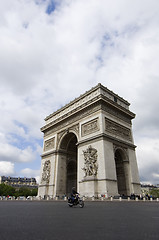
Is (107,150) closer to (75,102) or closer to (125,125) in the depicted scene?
(125,125)

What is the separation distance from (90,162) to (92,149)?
1384 millimetres

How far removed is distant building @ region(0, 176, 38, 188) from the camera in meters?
87.5

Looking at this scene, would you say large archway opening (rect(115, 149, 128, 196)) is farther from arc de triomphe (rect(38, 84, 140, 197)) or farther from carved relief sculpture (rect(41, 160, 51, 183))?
carved relief sculpture (rect(41, 160, 51, 183))

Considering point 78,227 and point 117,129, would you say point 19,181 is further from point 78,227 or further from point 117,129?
point 78,227

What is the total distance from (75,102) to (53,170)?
31.9 feet

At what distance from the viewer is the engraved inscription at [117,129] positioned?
19.4 meters

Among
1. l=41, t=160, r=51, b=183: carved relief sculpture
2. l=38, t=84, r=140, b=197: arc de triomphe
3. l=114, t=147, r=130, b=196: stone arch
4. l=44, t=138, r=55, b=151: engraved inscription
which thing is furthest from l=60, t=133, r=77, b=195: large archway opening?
l=114, t=147, r=130, b=196: stone arch

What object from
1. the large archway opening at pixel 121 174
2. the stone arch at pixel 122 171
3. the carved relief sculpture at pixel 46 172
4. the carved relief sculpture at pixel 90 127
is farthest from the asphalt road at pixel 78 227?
the carved relief sculpture at pixel 46 172

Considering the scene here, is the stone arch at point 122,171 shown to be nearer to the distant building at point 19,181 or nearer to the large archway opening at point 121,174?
the large archway opening at point 121,174

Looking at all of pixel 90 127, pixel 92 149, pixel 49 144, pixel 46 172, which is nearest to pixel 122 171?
pixel 92 149

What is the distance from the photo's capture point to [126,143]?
2072 centimetres

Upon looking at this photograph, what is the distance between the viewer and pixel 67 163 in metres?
24.3

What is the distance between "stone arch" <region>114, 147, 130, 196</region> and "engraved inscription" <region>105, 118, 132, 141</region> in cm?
190

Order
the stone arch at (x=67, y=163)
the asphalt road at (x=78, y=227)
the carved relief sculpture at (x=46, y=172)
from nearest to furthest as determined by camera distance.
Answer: the asphalt road at (x=78, y=227), the stone arch at (x=67, y=163), the carved relief sculpture at (x=46, y=172)
